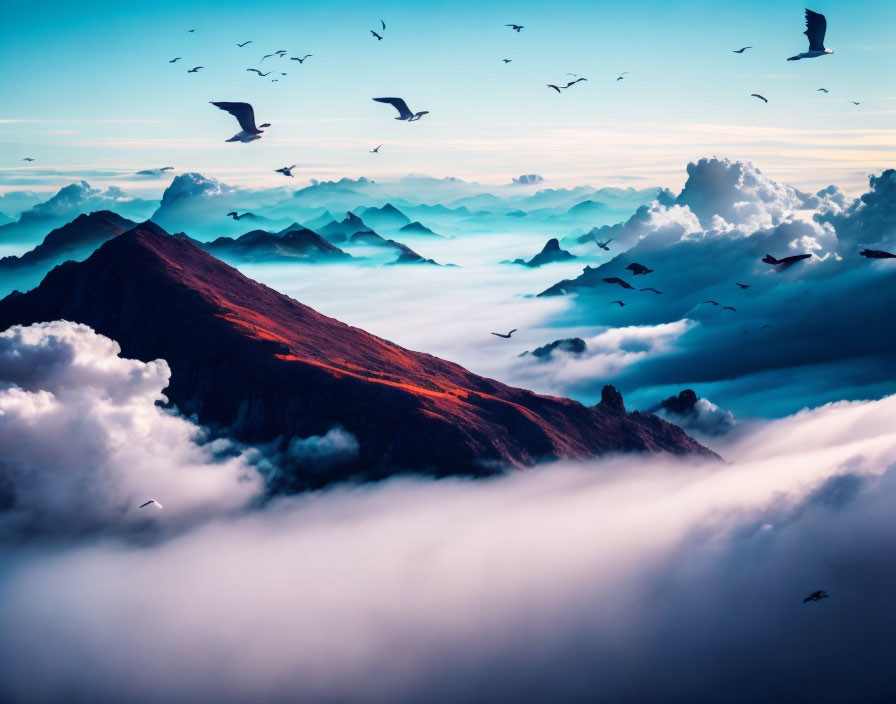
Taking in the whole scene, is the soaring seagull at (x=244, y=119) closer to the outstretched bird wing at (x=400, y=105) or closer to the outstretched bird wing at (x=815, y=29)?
the outstretched bird wing at (x=400, y=105)

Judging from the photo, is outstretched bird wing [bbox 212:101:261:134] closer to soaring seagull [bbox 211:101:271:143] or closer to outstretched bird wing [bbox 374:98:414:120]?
→ soaring seagull [bbox 211:101:271:143]

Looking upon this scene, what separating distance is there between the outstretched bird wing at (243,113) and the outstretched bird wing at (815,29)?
55552 millimetres

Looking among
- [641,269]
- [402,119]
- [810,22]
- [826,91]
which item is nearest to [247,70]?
[402,119]

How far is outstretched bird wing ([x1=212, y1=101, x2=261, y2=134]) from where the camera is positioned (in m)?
85.2

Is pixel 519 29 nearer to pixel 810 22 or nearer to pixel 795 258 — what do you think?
Result: pixel 810 22

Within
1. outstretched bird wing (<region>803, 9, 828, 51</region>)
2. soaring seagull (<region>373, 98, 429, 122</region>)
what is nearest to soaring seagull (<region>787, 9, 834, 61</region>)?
outstretched bird wing (<region>803, 9, 828, 51</region>)

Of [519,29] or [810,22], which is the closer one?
[810,22]

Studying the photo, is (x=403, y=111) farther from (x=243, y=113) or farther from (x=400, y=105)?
(x=243, y=113)

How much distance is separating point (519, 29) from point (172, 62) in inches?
1905

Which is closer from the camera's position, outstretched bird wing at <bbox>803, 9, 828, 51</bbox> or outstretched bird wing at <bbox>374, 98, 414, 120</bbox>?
outstretched bird wing at <bbox>803, 9, 828, 51</bbox>

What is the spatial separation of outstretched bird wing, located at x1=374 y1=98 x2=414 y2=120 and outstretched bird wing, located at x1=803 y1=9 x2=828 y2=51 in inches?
1662

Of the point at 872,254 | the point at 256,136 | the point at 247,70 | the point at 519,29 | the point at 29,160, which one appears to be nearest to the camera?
the point at 872,254

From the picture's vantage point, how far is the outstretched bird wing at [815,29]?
2879 inches

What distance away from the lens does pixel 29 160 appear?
14462cm
